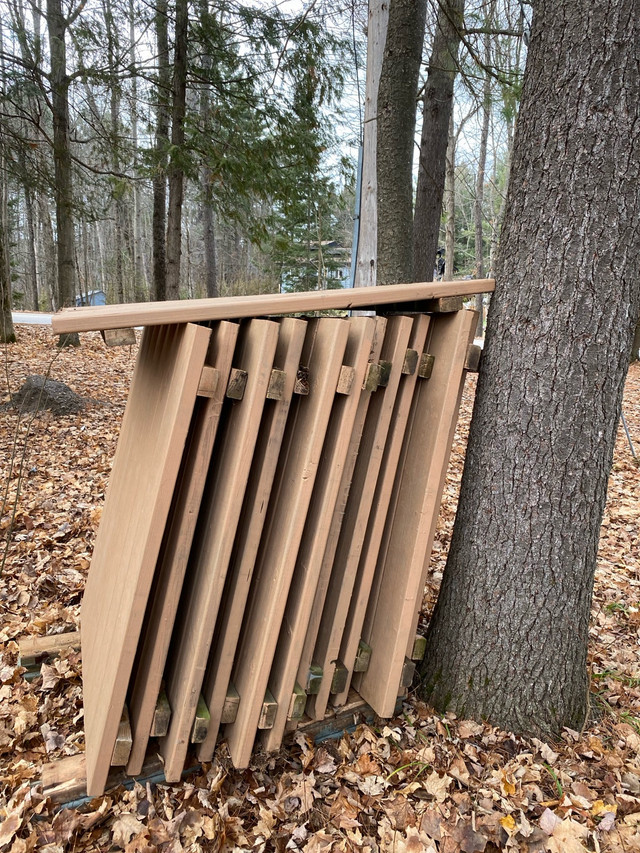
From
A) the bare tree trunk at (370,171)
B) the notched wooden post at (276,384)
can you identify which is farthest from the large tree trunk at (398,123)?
the notched wooden post at (276,384)

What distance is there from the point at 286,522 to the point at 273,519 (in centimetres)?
15

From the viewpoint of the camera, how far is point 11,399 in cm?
699

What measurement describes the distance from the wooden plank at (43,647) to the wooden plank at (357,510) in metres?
1.47

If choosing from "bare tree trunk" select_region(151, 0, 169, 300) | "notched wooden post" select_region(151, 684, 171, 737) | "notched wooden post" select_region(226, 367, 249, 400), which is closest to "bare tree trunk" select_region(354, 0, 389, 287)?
"notched wooden post" select_region(226, 367, 249, 400)

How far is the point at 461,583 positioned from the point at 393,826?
948 mm

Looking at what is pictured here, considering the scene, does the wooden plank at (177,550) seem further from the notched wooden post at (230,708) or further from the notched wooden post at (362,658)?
the notched wooden post at (362,658)

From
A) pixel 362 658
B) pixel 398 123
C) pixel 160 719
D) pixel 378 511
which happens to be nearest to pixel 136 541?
pixel 160 719

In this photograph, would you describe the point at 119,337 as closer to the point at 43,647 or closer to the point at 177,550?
the point at 177,550

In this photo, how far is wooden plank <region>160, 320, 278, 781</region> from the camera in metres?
1.86

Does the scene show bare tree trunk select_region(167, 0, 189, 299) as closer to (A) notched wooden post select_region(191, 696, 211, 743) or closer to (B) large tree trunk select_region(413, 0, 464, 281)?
(B) large tree trunk select_region(413, 0, 464, 281)

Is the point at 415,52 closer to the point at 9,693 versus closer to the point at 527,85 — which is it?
the point at 527,85

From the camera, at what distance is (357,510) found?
2.19 meters

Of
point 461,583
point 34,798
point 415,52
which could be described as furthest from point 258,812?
point 415,52

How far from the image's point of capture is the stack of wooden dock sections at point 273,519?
187 centimetres
